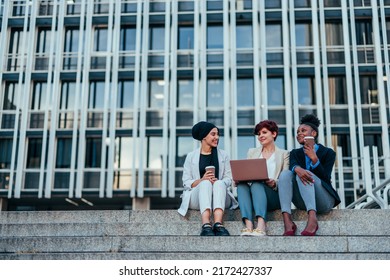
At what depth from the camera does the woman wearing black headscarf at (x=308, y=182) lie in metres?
5.96

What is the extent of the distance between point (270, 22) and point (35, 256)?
20.0 m

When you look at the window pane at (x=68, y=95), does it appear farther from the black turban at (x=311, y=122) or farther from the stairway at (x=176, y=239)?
the black turban at (x=311, y=122)

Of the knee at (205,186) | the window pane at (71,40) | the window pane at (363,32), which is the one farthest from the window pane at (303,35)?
the knee at (205,186)

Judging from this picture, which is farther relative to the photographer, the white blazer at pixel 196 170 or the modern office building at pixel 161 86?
the modern office building at pixel 161 86

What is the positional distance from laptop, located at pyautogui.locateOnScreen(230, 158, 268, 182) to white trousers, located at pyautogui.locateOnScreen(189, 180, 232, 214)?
0.20 m

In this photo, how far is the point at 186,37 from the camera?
2344cm

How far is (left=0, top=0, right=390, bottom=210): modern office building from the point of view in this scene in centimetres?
2180

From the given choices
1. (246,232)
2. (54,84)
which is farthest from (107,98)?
(246,232)

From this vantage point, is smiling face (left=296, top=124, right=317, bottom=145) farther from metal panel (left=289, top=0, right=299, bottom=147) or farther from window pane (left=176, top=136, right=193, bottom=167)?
window pane (left=176, top=136, right=193, bottom=167)

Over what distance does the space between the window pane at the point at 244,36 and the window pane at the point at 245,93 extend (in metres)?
1.50

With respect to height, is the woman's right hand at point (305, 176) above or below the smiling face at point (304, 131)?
below

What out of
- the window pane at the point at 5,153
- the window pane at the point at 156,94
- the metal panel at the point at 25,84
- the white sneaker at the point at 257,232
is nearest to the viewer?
the white sneaker at the point at 257,232

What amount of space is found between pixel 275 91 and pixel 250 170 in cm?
1682

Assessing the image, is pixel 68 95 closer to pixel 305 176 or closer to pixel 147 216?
pixel 147 216
